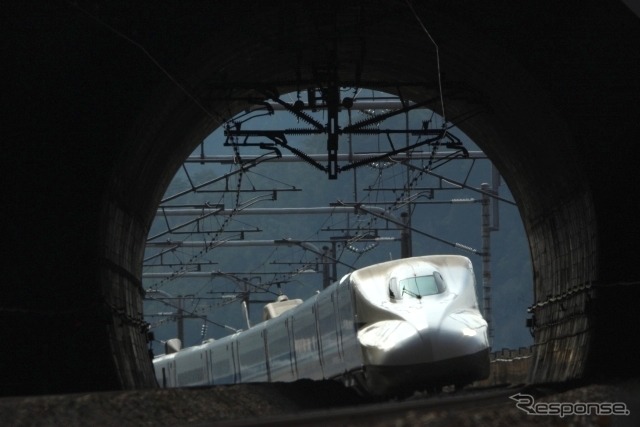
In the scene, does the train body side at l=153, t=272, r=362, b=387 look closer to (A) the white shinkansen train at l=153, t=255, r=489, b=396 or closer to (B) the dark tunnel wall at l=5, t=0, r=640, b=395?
(A) the white shinkansen train at l=153, t=255, r=489, b=396

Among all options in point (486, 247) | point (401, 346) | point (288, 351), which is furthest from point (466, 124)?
point (486, 247)

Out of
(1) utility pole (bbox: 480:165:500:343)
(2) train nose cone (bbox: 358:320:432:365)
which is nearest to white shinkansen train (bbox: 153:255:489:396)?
(2) train nose cone (bbox: 358:320:432:365)

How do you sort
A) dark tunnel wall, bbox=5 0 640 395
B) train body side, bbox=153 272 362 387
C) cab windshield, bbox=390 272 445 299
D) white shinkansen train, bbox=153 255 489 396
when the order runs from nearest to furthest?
dark tunnel wall, bbox=5 0 640 395, white shinkansen train, bbox=153 255 489 396, cab windshield, bbox=390 272 445 299, train body side, bbox=153 272 362 387

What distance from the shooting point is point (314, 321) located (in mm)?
25109

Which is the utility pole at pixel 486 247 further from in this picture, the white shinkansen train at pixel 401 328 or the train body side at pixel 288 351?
the white shinkansen train at pixel 401 328

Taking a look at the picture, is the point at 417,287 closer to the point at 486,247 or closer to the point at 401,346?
the point at 401,346

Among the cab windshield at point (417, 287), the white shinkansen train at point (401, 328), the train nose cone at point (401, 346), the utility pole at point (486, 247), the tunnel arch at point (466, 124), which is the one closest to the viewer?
the tunnel arch at point (466, 124)

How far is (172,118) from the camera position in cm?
1798

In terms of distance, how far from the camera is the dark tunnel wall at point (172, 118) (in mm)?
14953

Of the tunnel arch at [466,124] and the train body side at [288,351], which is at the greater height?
the tunnel arch at [466,124]

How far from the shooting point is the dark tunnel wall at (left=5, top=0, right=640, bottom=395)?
1495 centimetres

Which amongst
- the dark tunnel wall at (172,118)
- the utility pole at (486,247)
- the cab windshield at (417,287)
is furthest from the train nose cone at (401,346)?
the utility pole at (486,247)

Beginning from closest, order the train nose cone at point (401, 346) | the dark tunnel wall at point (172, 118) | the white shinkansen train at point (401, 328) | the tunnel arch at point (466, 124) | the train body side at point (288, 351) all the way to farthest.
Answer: the dark tunnel wall at point (172, 118) < the tunnel arch at point (466, 124) < the train nose cone at point (401, 346) < the white shinkansen train at point (401, 328) < the train body side at point (288, 351)

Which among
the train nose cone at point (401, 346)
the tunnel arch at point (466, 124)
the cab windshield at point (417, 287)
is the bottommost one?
the train nose cone at point (401, 346)
